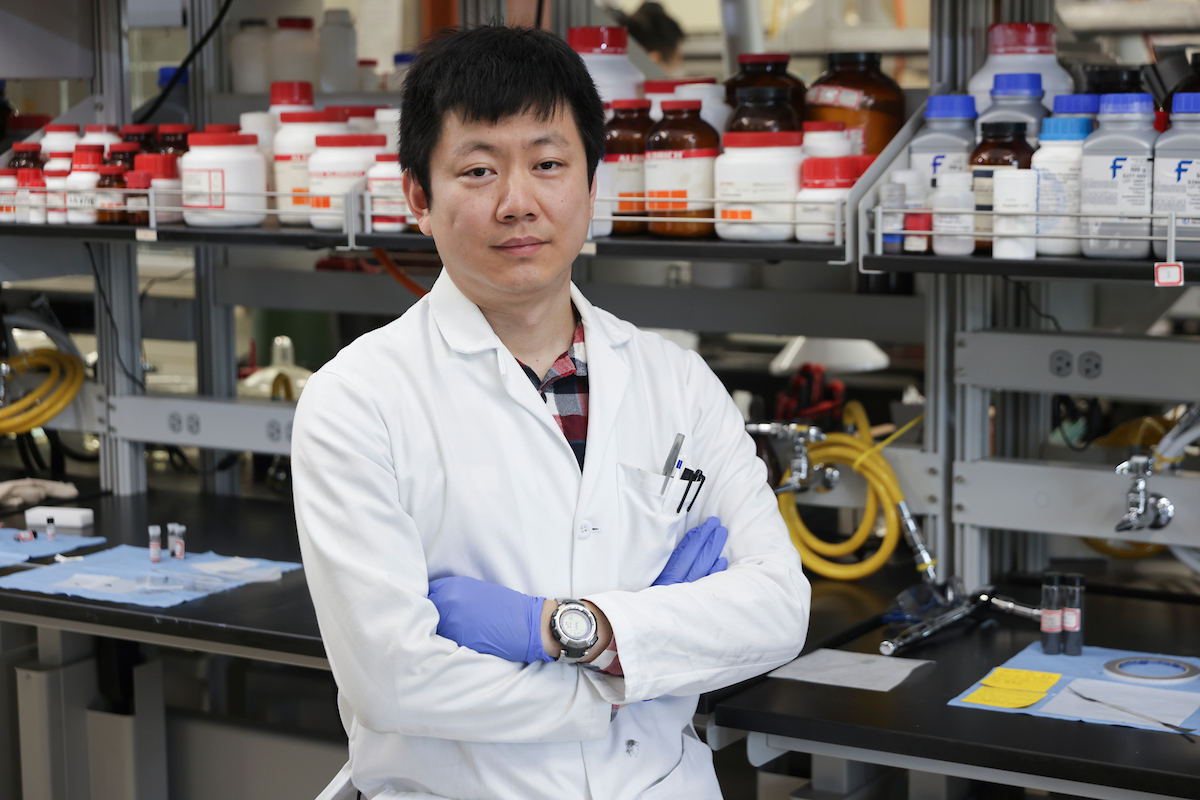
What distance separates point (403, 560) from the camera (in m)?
1.30

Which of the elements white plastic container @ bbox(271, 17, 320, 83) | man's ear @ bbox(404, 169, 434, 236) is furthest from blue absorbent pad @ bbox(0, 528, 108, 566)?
man's ear @ bbox(404, 169, 434, 236)

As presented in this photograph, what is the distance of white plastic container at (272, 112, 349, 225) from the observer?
2242 millimetres

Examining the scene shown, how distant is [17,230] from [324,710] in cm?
109

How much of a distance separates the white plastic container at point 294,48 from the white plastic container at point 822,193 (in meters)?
1.45

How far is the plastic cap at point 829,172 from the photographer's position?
71.3 inches

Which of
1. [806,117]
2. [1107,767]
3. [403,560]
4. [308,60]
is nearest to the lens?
[403,560]

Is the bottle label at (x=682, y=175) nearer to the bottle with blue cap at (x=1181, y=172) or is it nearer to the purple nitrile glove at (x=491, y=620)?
the bottle with blue cap at (x=1181, y=172)

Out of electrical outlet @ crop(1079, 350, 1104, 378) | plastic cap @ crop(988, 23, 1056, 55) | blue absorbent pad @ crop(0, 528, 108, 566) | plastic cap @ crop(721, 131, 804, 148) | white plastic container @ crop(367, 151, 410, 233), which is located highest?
plastic cap @ crop(988, 23, 1056, 55)

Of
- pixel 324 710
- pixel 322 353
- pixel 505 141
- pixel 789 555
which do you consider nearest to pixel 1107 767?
pixel 789 555

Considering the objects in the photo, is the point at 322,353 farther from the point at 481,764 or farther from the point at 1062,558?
→ the point at 481,764

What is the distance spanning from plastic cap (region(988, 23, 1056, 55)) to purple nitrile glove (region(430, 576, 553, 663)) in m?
1.11

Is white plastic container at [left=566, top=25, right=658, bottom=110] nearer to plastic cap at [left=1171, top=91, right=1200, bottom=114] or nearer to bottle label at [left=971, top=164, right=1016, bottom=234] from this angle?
bottle label at [left=971, top=164, right=1016, bottom=234]

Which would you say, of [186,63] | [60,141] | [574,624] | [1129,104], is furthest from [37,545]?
[1129,104]

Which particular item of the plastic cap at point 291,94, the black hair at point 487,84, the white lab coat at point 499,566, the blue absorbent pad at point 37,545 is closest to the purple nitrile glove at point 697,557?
the white lab coat at point 499,566
